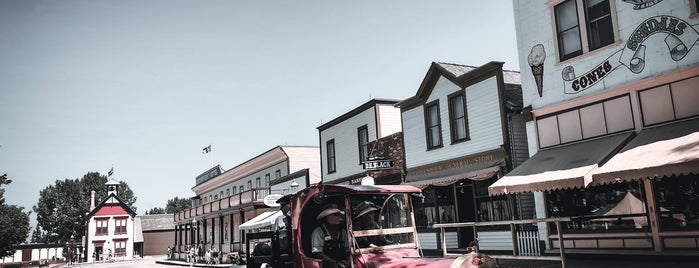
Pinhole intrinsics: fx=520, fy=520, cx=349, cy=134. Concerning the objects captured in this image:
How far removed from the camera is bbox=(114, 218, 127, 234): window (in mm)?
71062

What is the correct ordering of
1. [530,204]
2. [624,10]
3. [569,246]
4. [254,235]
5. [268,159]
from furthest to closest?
1. [268,159]
2. [530,204]
3. [569,246]
4. [624,10]
5. [254,235]

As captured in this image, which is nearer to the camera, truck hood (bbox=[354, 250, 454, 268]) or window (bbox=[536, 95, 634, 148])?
truck hood (bbox=[354, 250, 454, 268])

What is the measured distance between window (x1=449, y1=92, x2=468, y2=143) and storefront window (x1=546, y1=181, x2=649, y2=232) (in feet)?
15.9

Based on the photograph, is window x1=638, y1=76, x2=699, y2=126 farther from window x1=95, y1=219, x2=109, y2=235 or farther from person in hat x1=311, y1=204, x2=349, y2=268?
window x1=95, y1=219, x2=109, y2=235

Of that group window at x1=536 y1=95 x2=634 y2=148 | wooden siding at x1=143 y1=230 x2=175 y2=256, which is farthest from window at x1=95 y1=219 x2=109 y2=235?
window at x1=536 y1=95 x2=634 y2=148

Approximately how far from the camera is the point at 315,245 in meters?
6.86

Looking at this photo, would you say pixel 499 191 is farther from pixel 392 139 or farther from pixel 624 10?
pixel 392 139

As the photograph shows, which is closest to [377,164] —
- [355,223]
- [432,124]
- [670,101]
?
[432,124]

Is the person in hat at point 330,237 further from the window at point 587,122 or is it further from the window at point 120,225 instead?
the window at point 120,225

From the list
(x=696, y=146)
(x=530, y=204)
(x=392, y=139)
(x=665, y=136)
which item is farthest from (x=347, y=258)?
(x=392, y=139)

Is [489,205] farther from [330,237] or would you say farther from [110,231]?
[110,231]

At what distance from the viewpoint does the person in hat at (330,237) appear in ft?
22.4

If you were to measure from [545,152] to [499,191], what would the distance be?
7.21 feet

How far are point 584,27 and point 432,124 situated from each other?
25.0ft
